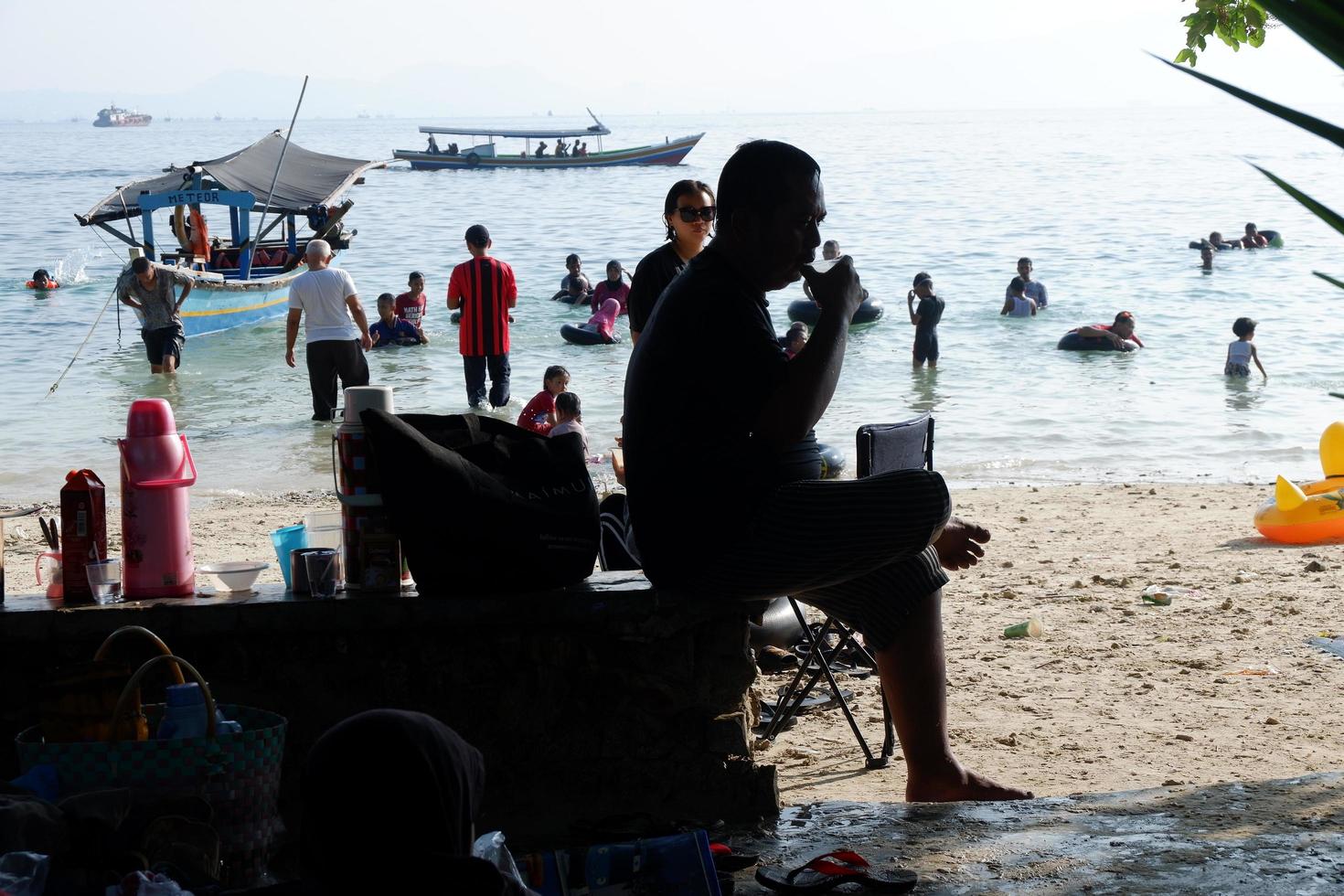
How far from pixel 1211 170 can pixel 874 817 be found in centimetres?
7848

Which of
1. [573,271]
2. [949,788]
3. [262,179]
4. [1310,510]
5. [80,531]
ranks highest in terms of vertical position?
[262,179]

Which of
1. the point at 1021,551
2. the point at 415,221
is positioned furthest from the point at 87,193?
the point at 1021,551

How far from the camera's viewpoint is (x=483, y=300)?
11.9 m

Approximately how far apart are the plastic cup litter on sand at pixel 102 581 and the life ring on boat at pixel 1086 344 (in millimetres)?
18903

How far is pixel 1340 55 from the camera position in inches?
54.1

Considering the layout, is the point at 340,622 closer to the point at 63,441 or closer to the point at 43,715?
the point at 43,715

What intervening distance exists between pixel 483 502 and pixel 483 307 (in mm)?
9159

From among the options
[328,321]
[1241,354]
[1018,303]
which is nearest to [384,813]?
[328,321]

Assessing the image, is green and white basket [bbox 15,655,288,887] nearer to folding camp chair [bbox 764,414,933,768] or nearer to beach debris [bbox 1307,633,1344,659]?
folding camp chair [bbox 764,414,933,768]

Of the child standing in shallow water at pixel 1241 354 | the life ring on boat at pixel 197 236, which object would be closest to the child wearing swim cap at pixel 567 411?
the child standing in shallow water at pixel 1241 354

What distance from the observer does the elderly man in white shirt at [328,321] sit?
38.1 feet

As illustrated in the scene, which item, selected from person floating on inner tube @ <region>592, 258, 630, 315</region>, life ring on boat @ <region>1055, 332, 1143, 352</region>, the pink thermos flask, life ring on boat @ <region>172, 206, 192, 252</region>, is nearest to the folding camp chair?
the pink thermos flask

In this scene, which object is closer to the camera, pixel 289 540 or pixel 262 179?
pixel 289 540

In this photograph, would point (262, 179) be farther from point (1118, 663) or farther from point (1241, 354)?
point (1118, 663)
